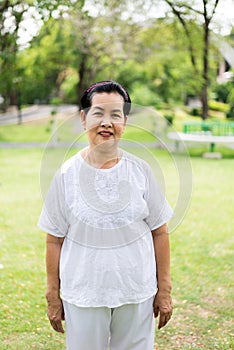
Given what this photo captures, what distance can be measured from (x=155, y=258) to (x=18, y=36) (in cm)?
432

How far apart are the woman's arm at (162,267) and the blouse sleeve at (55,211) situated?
1.02 ft

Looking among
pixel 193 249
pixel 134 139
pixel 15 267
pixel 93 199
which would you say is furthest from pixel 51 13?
pixel 93 199

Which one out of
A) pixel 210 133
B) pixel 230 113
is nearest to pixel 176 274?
pixel 210 133

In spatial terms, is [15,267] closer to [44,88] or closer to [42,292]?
[42,292]

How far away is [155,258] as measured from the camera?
1.74 metres

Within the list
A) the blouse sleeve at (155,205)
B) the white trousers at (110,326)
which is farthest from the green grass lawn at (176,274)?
the white trousers at (110,326)

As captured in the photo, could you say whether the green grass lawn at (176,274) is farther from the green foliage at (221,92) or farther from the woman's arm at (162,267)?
the green foliage at (221,92)

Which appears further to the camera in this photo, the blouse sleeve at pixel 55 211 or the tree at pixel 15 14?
the tree at pixel 15 14

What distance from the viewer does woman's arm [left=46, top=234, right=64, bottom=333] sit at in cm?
169

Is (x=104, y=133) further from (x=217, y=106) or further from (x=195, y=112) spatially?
(x=217, y=106)

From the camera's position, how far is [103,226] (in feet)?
5.20

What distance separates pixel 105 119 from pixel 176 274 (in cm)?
272

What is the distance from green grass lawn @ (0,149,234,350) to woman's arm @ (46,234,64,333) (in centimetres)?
28

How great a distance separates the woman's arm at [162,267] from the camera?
1.72 metres
